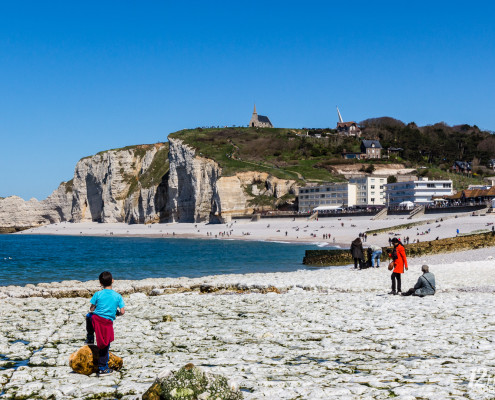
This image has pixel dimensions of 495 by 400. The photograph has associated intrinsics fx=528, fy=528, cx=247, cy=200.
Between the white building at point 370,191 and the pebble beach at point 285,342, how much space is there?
9766 cm

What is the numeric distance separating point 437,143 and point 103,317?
172461 mm

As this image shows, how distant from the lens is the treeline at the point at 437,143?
518 feet

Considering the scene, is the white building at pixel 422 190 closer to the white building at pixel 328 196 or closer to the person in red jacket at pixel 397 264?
the white building at pixel 328 196

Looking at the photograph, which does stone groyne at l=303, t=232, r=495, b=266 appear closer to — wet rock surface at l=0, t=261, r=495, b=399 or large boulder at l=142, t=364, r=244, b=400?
wet rock surface at l=0, t=261, r=495, b=399

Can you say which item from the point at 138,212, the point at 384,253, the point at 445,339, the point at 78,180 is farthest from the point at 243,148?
the point at 445,339

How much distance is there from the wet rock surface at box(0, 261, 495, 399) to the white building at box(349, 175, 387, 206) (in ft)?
328

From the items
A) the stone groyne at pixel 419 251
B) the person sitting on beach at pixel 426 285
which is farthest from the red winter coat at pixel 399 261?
the stone groyne at pixel 419 251

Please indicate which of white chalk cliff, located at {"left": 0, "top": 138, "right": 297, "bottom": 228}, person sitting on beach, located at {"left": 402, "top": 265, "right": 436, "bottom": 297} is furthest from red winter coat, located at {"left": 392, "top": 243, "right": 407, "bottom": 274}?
white chalk cliff, located at {"left": 0, "top": 138, "right": 297, "bottom": 228}

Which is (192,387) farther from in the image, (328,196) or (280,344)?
(328,196)

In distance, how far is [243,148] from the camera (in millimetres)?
154875

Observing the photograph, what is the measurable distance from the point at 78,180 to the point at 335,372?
157 meters

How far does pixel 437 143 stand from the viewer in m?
167

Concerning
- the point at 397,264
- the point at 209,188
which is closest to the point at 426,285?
the point at 397,264

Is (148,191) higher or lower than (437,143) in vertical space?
lower
